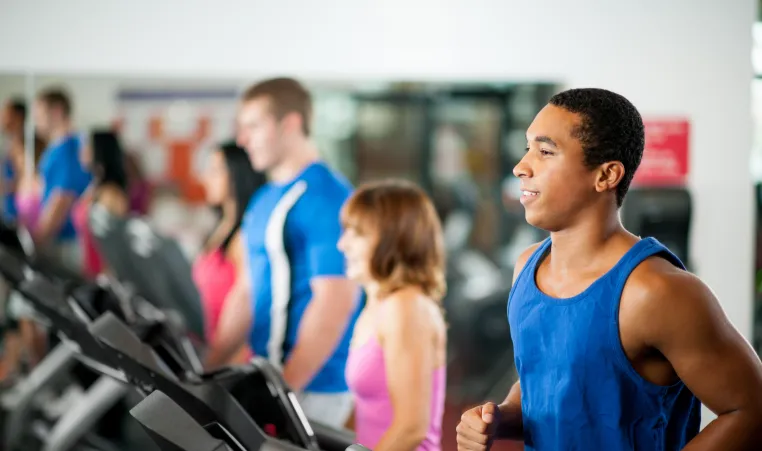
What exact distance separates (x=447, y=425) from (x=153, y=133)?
182 centimetres

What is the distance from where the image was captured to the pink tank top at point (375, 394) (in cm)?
231

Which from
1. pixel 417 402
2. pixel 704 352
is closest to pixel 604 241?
pixel 704 352

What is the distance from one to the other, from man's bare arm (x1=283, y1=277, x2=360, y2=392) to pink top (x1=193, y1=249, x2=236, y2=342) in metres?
0.46

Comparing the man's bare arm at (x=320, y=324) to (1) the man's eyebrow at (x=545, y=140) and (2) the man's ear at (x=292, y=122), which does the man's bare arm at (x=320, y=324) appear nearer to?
(2) the man's ear at (x=292, y=122)

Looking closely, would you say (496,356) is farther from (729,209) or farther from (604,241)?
(604,241)

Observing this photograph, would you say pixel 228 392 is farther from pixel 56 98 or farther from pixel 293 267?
pixel 56 98

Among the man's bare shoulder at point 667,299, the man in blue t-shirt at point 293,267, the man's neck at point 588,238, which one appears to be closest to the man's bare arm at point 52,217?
the man in blue t-shirt at point 293,267

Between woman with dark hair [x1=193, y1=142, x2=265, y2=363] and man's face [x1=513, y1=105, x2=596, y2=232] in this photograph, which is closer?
man's face [x1=513, y1=105, x2=596, y2=232]

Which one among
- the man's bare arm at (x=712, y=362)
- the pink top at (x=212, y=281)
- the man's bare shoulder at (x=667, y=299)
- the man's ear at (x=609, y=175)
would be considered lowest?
the pink top at (x=212, y=281)

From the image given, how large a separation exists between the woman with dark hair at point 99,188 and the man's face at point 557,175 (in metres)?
2.66

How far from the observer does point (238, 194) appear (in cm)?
380

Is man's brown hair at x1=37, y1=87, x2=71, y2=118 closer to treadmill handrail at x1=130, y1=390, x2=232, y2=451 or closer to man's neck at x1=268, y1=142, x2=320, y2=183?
man's neck at x1=268, y1=142, x2=320, y2=183

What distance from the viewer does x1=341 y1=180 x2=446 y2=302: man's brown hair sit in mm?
2447

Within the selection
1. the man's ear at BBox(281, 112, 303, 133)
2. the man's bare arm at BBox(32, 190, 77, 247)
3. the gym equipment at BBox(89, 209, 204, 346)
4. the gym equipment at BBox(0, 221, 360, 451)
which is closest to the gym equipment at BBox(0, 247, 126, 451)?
the man's bare arm at BBox(32, 190, 77, 247)
